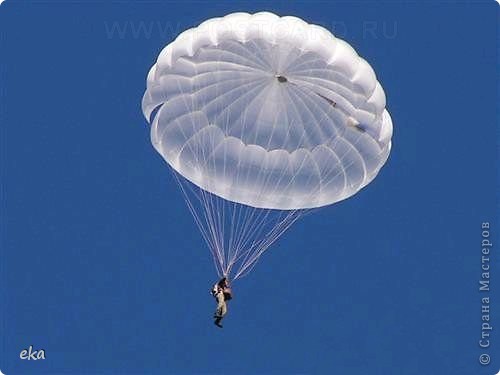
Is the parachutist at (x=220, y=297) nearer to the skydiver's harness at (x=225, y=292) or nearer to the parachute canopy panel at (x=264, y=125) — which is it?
the skydiver's harness at (x=225, y=292)

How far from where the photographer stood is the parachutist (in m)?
27.6

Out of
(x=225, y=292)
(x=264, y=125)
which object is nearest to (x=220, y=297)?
(x=225, y=292)

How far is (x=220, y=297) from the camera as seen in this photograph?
27.6 meters

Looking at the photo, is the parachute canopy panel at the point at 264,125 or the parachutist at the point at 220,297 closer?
the parachute canopy panel at the point at 264,125

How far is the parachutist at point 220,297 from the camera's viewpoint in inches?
1087

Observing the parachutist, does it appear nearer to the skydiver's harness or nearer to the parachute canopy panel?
the skydiver's harness

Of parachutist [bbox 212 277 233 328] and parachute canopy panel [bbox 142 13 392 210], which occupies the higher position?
parachute canopy panel [bbox 142 13 392 210]

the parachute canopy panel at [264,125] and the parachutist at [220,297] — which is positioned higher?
the parachute canopy panel at [264,125]

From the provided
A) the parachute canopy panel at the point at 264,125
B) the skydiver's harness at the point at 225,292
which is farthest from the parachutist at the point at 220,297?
the parachute canopy panel at the point at 264,125

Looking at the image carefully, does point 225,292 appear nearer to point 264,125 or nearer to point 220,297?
point 220,297

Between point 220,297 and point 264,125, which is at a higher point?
point 264,125

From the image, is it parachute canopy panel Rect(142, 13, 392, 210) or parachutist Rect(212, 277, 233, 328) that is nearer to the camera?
parachute canopy panel Rect(142, 13, 392, 210)

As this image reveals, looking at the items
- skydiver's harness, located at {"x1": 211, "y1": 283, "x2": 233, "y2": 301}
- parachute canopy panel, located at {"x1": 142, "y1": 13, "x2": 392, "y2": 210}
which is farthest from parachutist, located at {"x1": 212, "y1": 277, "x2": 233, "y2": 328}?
parachute canopy panel, located at {"x1": 142, "y1": 13, "x2": 392, "y2": 210}

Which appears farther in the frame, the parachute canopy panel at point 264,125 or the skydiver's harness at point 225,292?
the skydiver's harness at point 225,292
